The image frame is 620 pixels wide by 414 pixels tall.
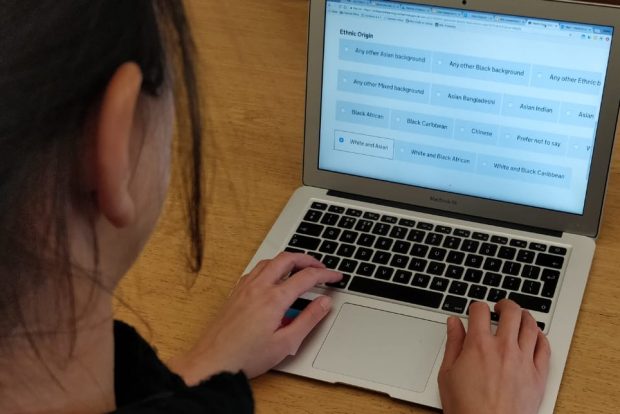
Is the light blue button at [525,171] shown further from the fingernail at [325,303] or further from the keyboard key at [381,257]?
the fingernail at [325,303]

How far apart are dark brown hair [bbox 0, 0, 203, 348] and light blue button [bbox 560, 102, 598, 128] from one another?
59 cm

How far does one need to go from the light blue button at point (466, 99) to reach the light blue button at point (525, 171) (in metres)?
0.06

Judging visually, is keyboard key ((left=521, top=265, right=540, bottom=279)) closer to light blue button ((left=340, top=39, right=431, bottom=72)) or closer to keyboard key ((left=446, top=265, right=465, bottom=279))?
keyboard key ((left=446, top=265, right=465, bottom=279))

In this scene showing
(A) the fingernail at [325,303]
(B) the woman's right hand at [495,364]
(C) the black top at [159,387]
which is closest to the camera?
(C) the black top at [159,387]

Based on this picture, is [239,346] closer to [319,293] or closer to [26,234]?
[319,293]

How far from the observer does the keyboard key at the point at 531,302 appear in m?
0.97

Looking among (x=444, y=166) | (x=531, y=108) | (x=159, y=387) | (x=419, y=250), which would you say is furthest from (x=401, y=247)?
(x=159, y=387)

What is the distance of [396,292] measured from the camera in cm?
100

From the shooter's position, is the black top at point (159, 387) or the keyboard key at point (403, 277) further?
the keyboard key at point (403, 277)

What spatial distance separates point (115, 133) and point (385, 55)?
0.62 metres

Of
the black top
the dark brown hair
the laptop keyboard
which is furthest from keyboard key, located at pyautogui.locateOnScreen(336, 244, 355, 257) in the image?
the dark brown hair

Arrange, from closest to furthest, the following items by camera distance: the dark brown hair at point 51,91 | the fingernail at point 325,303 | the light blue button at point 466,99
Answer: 1. the dark brown hair at point 51,91
2. the fingernail at point 325,303
3. the light blue button at point 466,99

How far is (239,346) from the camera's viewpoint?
92 cm

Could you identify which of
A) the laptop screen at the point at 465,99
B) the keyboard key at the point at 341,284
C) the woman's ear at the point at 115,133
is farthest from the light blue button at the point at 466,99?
the woman's ear at the point at 115,133
